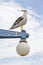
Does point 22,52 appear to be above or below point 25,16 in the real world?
below

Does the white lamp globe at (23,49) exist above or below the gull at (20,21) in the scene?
below

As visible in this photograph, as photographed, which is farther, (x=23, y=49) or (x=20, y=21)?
(x=20, y=21)

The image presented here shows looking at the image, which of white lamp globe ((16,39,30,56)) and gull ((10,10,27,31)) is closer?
white lamp globe ((16,39,30,56))

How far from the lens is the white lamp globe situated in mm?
16750

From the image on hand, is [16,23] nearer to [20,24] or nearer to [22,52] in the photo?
[20,24]

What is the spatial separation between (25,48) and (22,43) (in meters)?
0.44

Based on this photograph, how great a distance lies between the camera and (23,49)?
55.1ft

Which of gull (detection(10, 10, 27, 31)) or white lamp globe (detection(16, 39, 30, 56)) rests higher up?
gull (detection(10, 10, 27, 31))

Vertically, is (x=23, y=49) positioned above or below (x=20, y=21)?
below

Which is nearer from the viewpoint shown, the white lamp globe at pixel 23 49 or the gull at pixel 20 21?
the white lamp globe at pixel 23 49

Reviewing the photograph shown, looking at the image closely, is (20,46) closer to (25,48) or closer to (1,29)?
(25,48)

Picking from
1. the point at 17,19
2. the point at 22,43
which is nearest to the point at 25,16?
the point at 17,19

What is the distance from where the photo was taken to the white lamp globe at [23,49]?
16.8m

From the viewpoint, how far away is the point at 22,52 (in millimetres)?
16766
